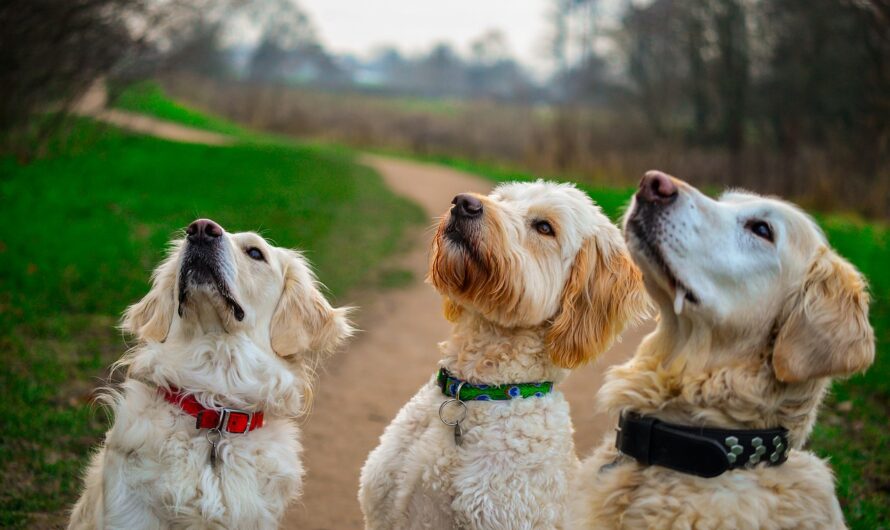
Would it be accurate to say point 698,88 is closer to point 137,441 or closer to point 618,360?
point 618,360

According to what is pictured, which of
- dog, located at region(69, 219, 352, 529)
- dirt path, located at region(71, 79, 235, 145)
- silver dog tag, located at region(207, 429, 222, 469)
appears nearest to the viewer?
dog, located at region(69, 219, 352, 529)

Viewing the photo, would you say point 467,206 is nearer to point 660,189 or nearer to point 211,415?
point 660,189

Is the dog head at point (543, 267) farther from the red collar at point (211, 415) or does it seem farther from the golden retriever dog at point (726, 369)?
the red collar at point (211, 415)

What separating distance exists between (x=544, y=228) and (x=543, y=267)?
212mm

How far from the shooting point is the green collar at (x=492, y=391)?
3.39 meters

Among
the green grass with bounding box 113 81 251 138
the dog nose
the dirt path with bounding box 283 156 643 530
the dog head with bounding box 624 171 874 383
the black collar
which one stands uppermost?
the dog nose

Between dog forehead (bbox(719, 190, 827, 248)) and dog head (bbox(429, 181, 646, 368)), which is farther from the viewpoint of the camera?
dog head (bbox(429, 181, 646, 368))

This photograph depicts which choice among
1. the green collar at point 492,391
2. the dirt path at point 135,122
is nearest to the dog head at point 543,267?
the green collar at point 492,391

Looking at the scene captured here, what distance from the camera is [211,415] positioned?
326cm

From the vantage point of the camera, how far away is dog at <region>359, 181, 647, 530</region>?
3.19 metres

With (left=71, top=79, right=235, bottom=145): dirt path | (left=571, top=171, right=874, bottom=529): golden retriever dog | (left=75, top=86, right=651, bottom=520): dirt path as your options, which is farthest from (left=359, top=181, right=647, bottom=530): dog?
(left=71, top=79, right=235, bottom=145): dirt path

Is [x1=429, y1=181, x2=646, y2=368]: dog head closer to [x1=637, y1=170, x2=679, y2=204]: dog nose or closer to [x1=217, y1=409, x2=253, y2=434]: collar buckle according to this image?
[x1=637, y1=170, x2=679, y2=204]: dog nose

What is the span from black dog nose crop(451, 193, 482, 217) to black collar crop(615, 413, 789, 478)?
121 centimetres

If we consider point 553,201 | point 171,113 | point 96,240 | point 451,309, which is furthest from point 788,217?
point 171,113
